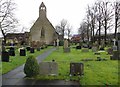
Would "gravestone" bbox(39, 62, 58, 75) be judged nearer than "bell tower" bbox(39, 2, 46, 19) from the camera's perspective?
Yes

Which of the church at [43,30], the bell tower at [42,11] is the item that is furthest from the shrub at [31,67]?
the bell tower at [42,11]

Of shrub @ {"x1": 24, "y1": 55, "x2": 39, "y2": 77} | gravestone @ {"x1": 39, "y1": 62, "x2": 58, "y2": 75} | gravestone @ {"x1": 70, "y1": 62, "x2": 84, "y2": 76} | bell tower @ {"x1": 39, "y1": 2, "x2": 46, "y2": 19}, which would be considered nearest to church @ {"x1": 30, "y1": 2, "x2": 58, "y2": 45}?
bell tower @ {"x1": 39, "y1": 2, "x2": 46, "y2": 19}

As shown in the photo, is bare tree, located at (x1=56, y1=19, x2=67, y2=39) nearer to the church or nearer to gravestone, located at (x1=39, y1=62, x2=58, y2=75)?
the church

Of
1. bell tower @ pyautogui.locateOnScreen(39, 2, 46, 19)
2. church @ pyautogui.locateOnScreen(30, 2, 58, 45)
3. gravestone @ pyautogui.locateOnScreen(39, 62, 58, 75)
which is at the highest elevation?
bell tower @ pyautogui.locateOnScreen(39, 2, 46, 19)

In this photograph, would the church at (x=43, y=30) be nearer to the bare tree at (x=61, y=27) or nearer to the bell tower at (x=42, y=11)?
the bell tower at (x=42, y=11)

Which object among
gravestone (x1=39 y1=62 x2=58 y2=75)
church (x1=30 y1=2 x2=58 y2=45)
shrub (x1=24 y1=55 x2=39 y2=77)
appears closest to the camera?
shrub (x1=24 y1=55 x2=39 y2=77)

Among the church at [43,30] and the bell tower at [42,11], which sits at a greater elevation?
the bell tower at [42,11]

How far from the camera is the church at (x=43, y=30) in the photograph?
79.2 meters

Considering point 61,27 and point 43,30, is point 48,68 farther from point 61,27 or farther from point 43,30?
point 61,27

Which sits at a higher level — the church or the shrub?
the church

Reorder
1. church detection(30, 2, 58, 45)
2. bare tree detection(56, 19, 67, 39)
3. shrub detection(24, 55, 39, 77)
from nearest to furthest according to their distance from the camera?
shrub detection(24, 55, 39, 77) < church detection(30, 2, 58, 45) < bare tree detection(56, 19, 67, 39)

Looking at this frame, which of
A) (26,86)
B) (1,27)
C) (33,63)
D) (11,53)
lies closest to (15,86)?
(26,86)

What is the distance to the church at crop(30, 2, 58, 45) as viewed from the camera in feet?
260

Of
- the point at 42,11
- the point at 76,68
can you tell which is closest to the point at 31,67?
the point at 76,68
